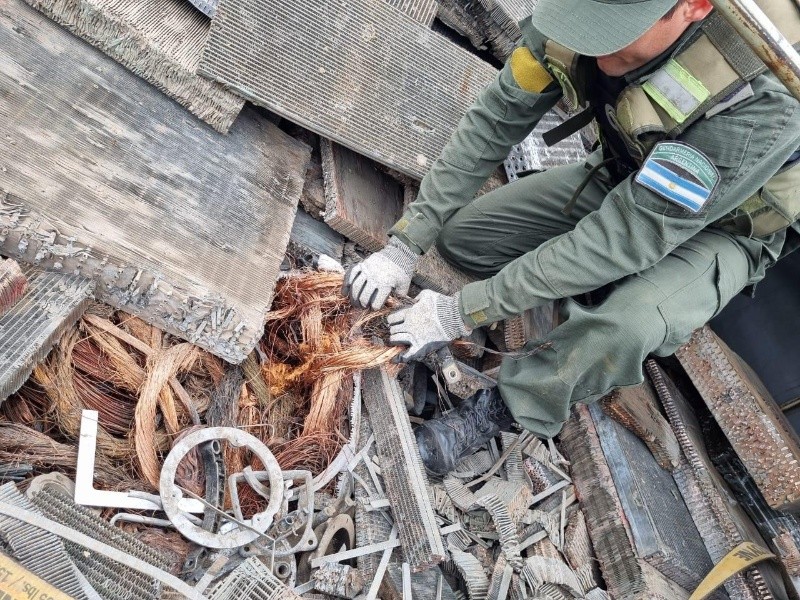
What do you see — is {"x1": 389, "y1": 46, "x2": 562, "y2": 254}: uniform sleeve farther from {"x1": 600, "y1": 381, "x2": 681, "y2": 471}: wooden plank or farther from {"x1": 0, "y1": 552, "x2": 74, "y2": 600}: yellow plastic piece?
{"x1": 0, "y1": 552, "x2": 74, "y2": 600}: yellow plastic piece

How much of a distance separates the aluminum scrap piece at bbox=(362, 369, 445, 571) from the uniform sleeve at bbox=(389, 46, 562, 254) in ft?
1.91

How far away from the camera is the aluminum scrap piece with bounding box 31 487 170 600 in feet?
5.42

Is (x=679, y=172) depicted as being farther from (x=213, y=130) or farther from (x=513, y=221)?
(x=213, y=130)

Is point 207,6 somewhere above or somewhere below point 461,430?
above

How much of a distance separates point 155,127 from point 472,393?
1.61 m

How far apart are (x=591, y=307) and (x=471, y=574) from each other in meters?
1.08

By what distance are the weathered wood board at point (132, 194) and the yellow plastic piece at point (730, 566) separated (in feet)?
6.55

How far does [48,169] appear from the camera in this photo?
2.06 metres

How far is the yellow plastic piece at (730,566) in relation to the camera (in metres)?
2.53

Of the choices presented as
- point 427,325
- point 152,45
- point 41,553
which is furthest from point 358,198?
point 41,553

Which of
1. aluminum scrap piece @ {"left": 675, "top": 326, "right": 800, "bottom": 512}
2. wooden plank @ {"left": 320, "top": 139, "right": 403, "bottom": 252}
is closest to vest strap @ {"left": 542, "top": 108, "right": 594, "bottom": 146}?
wooden plank @ {"left": 320, "top": 139, "right": 403, "bottom": 252}

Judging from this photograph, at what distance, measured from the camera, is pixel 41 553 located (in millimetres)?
1570

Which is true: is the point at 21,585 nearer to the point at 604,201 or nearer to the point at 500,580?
the point at 500,580

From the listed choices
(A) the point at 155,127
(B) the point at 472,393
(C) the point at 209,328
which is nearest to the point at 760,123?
(B) the point at 472,393
